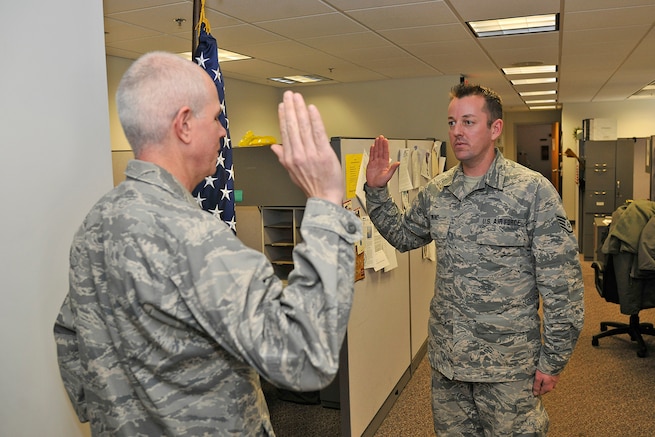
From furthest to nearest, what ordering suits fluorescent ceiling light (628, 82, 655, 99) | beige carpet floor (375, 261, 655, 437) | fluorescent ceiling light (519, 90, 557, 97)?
fluorescent ceiling light (519, 90, 557, 97), fluorescent ceiling light (628, 82, 655, 99), beige carpet floor (375, 261, 655, 437)

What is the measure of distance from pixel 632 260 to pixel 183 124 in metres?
3.95

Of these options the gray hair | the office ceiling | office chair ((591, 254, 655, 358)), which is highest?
the office ceiling

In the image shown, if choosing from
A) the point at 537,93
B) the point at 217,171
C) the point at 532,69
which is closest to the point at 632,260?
the point at 532,69

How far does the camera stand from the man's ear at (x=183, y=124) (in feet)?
3.52

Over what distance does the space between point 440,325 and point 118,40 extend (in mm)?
3483

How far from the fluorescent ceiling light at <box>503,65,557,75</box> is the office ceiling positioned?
0.38ft

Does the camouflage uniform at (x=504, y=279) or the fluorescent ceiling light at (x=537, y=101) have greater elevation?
the fluorescent ceiling light at (x=537, y=101)

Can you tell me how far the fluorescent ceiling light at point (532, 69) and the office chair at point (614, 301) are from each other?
260 cm

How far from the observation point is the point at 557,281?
6.23ft

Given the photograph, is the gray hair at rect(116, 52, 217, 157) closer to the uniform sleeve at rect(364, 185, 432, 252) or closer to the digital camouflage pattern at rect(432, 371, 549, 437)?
the uniform sleeve at rect(364, 185, 432, 252)

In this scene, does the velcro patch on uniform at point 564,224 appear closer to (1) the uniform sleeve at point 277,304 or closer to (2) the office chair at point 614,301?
(1) the uniform sleeve at point 277,304

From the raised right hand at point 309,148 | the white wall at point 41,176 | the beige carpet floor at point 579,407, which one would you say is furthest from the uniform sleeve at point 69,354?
the beige carpet floor at point 579,407

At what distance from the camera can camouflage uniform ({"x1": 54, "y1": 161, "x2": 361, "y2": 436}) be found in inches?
37.4

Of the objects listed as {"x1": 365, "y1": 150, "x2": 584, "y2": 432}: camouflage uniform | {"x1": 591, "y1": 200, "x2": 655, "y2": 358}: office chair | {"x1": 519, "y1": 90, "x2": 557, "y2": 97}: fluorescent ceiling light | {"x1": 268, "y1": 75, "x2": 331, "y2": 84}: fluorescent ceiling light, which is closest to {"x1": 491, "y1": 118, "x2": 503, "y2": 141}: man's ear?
{"x1": 365, "y1": 150, "x2": 584, "y2": 432}: camouflage uniform
